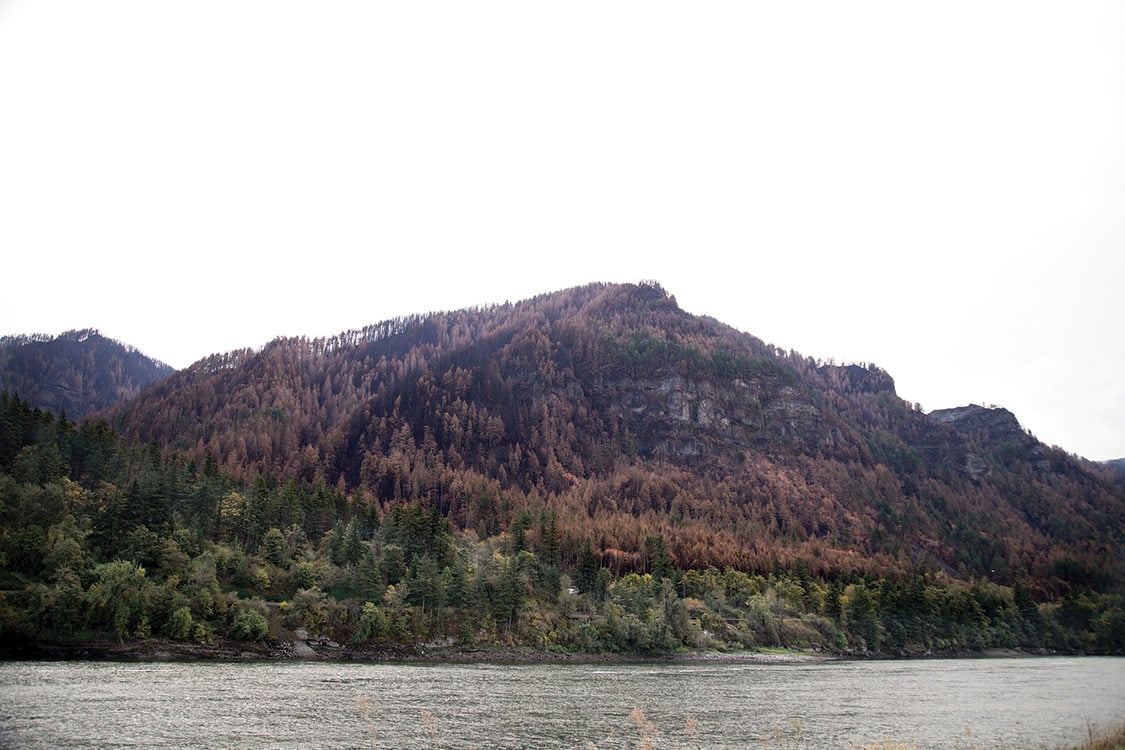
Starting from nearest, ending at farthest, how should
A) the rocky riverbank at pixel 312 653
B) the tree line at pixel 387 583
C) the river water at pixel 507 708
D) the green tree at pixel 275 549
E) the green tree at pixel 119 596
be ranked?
1. the river water at pixel 507 708
2. the rocky riverbank at pixel 312 653
3. the green tree at pixel 119 596
4. the tree line at pixel 387 583
5. the green tree at pixel 275 549

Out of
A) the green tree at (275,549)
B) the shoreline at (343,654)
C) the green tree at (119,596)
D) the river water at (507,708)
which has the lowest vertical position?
the shoreline at (343,654)

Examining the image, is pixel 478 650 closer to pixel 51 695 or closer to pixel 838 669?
pixel 838 669

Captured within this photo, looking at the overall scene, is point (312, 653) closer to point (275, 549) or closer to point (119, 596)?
point (119, 596)

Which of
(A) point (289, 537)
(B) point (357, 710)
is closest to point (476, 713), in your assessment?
(B) point (357, 710)

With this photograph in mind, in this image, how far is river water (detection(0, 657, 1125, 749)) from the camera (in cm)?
4069

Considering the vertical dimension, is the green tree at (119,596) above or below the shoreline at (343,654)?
above

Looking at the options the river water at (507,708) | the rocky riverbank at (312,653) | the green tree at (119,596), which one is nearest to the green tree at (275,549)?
the rocky riverbank at (312,653)

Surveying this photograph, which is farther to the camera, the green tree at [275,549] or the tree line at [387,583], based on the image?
the green tree at [275,549]

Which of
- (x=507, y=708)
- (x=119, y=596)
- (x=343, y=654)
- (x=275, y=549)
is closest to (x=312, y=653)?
(x=343, y=654)

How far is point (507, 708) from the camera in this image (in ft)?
178

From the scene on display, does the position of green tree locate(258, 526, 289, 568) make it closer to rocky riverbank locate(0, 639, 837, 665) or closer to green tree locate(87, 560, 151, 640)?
rocky riverbank locate(0, 639, 837, 665)

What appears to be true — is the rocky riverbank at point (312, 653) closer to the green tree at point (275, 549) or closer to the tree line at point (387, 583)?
the tree line at point (387, 583)

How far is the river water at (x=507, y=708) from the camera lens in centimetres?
4069

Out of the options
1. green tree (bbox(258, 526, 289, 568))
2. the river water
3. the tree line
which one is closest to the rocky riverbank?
the tree line
